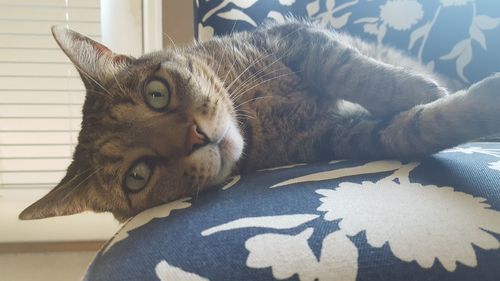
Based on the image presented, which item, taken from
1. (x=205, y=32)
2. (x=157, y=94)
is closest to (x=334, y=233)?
(x=157, y=94)

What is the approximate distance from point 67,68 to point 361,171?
1.24 metres

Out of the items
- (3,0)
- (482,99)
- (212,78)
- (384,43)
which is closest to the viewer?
(482,99)

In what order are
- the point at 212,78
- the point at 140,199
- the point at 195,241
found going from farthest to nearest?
1. the point at 212,78
2. the point at 140,199
3. the point at 195,241

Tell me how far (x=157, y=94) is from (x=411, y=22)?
31.3 inches

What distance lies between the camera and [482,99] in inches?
27.0

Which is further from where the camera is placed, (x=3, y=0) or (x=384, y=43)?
(x=3, y=0)

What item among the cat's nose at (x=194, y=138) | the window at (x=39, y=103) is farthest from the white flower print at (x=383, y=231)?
the window at (x=39, y=103)

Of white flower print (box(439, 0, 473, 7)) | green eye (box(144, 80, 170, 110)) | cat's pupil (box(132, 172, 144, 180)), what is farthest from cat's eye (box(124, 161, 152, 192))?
white flower print (box(439, 0, 473, 7))

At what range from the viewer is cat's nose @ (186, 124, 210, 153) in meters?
0.82

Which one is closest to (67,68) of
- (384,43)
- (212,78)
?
(212,78)

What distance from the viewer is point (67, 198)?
0.93 m

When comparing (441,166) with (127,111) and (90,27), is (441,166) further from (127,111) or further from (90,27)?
(90,27)

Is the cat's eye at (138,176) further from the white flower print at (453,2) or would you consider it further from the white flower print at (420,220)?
the white flower print at (453,2)

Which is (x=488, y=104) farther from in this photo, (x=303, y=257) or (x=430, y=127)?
(x=303, y=257)
